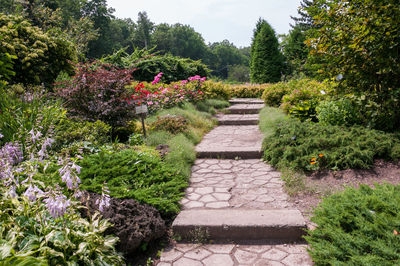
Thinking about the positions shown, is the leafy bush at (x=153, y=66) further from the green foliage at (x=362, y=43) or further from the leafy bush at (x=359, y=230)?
the leafy bush at (x=359, y=230)

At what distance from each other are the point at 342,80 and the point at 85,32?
2111 centimetres

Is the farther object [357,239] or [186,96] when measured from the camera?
[186,96]

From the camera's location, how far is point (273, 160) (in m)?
5.01

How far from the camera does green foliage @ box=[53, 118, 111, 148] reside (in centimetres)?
480

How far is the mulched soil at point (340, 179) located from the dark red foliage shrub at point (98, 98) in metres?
4.05

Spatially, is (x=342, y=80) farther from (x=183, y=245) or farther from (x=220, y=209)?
(x=183, y=245)

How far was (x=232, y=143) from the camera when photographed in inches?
259

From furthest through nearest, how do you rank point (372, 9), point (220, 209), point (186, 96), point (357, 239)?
point (186, 96) < point (372, 9) < point (220, 209) < point (357, 239)

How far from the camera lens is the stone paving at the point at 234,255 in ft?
Answer: 8.71

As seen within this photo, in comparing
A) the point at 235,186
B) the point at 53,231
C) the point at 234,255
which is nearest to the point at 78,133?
the point at 235,186

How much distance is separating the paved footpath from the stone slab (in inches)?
26.5

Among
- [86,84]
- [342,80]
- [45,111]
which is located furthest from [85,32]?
[342,80]

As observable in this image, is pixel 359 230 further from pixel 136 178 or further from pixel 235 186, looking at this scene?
pixel 136 178

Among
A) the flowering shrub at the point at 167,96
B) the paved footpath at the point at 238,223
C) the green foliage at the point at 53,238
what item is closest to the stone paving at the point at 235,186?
the paved footpath at the point at 238,223
